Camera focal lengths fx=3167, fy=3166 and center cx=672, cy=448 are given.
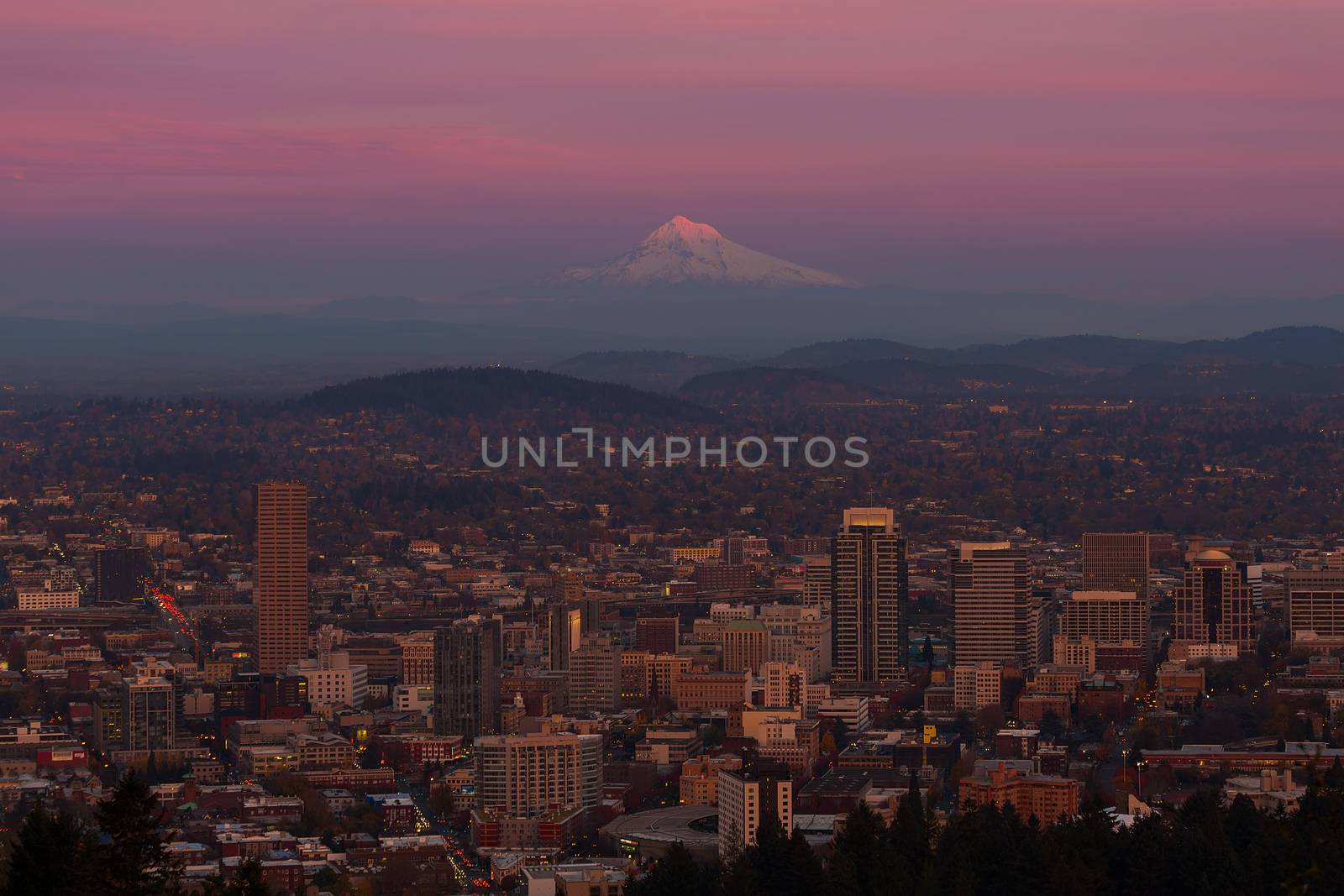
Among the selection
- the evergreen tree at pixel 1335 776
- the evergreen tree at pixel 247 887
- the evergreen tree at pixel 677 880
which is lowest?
the evergreen tree at pixel 677 880

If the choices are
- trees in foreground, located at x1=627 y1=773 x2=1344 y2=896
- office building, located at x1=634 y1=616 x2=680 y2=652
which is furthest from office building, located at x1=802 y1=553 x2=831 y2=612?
trees in foreground, located at x1=627 y1=773 x2=1344 y2=896

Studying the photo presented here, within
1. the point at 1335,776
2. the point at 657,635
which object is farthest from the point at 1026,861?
the point at 657,635

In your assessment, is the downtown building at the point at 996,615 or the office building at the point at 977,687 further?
the downtown building at the point at 996,615

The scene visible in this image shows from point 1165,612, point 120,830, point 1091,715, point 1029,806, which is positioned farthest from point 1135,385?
point 120,830

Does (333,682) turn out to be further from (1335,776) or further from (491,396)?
(491,396)

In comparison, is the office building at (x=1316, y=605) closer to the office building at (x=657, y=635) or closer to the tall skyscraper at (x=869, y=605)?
the tall skyscraper at (x=869, y=605)

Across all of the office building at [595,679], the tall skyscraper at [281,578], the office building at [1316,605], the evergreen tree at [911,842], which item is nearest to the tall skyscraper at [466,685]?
the office building at [595,679]
